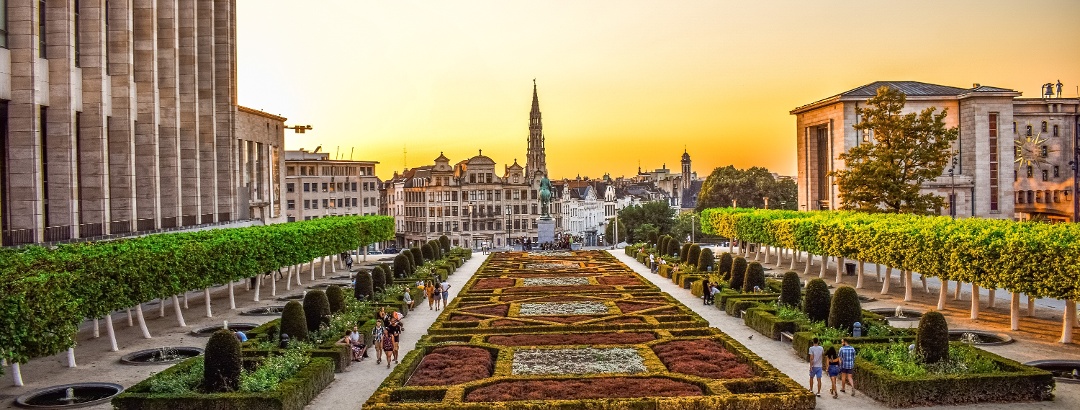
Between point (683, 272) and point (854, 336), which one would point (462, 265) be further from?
point (854, 336)

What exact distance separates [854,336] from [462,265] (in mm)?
44196

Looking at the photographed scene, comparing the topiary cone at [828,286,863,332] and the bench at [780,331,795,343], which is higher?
the topiary cone at [828,286,863,332]

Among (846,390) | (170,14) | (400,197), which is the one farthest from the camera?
(400,197)

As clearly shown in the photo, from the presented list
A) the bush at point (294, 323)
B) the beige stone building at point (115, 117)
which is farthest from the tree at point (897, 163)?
the beige stone building at point (115, 117)

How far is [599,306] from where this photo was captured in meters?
40.9

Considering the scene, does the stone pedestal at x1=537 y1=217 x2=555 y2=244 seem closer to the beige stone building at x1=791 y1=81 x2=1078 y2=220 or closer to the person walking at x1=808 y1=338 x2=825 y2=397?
the beige stone building at x1=791 y1=81 x2=1078 y2=220

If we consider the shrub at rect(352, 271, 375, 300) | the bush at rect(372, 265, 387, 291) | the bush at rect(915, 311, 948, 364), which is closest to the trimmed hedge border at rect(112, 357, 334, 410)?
the bush at rect(915, 311, 948, 364)

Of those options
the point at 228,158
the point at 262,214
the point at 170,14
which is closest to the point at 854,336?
the point at 170,14

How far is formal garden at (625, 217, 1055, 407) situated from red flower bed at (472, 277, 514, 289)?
464 inches

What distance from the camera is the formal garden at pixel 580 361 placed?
22.1 m

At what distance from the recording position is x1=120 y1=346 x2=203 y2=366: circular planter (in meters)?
29.4

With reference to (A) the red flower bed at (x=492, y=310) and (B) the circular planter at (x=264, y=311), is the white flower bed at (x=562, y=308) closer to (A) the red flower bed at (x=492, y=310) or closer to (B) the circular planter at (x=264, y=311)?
(A) the red flower bed at (x=492, y=310)

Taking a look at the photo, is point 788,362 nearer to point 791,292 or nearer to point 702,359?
point 702,359

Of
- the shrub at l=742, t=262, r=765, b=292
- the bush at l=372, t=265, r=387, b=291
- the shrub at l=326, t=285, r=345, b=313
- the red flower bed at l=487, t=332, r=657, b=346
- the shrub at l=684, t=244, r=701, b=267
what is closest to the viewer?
the red flower bed at l=487, t=332, r=657, b=346
